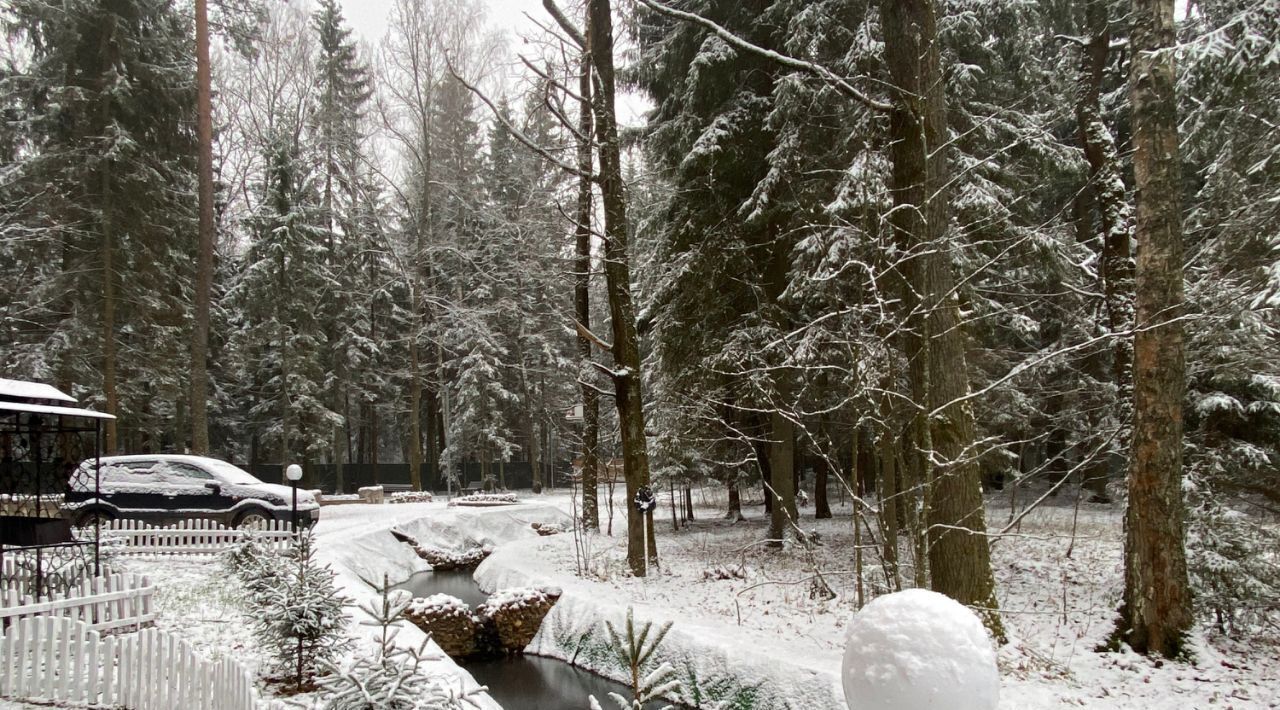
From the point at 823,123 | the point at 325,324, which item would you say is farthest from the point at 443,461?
the point at 823,123

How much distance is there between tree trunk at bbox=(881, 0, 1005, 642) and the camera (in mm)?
6512

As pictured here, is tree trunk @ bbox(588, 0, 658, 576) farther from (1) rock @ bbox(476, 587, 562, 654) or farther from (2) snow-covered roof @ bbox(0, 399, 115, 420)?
(2) snow-covered roof @ bbox(0, 399, 115, 420)

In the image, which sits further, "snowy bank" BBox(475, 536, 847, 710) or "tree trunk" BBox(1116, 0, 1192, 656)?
"tree trunk" BBox(1116, 0, 1192, 656)

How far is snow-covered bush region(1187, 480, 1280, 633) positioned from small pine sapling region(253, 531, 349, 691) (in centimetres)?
797

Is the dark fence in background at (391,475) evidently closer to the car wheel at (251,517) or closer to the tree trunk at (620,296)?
the car wheel at (251,517)

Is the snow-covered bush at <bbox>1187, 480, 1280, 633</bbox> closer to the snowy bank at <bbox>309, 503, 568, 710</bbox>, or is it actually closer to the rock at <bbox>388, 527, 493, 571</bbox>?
the snowy bank at <bbox>309, 503, 568, 710</bbox>

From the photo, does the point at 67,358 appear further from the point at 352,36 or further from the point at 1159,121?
the point at 1159,121

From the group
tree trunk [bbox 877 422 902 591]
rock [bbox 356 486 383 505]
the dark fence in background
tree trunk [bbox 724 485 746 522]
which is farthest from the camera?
the dark fence in background

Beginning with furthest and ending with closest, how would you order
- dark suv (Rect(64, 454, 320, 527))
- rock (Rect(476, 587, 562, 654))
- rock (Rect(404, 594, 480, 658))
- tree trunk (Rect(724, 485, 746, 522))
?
tree trunk (Rect(724, 485, 746, 522)) → dark suv (Rect(64, 454, 320, 527)) → rock (Rect(476, 587, 562, 654)) → rock (Rect(404, 594, 480, 658))

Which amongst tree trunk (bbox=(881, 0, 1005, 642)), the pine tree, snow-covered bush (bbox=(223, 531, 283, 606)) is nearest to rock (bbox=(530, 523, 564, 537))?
the pine tree

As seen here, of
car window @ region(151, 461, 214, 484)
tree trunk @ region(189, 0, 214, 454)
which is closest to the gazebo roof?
car window @ region(151, 461, 214, 484)

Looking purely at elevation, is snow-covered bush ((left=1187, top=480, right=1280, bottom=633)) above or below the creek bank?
above

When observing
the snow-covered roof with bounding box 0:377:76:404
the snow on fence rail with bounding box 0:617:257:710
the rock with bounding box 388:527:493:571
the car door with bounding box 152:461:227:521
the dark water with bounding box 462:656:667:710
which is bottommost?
the dark water with bounding box 462:656:667:710

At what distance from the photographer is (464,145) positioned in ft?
86.6
